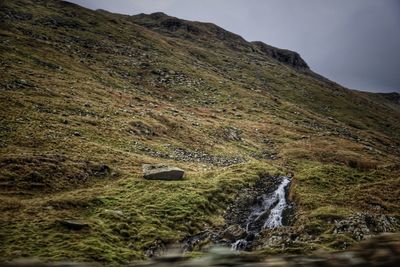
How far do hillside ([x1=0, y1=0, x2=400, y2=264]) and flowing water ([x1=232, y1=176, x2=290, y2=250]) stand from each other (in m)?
1.42

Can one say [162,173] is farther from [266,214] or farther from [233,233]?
[233,233]

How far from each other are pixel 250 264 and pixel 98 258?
17093mm

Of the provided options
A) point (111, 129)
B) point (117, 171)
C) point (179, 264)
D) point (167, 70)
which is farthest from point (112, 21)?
point (179, 264)

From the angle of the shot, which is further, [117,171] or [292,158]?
[292,158]

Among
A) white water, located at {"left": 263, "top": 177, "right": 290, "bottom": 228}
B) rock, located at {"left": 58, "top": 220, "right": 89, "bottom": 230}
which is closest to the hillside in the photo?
rock, located at {"left": 58, "top": 220, "right": 89, "bottom": 230}

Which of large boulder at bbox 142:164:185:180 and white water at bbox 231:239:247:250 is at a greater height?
large boulder at bbox 142:164:185:180

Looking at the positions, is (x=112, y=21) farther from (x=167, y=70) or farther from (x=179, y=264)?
(x=179, y=264)

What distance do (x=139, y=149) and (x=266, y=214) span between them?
19361 millimetres

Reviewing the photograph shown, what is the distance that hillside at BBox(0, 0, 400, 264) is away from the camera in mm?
25281

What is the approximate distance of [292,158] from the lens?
187 ft

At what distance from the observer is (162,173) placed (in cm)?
3525

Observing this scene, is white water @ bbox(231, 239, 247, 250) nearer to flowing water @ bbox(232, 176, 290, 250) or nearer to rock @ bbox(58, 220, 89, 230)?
flowing water @ bbox(232, 176, 290, 250)

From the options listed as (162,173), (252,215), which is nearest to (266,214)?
(252,215)

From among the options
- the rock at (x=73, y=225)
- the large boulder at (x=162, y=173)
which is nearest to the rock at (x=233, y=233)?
the rock at (x=73, y=225)
